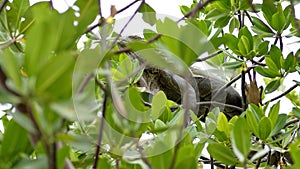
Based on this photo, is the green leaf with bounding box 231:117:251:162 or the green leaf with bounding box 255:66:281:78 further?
the green leaf with bounding box 255:66:281:78

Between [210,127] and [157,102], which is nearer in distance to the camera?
[157,102]

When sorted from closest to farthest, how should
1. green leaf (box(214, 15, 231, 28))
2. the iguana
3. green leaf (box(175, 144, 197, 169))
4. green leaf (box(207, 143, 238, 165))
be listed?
green leaf (box(175, 144, 197, 169)) → green leaf (box(207, 143, 238, 165)) → green leaf (box(214, 15, 231, 28)) → the iguana

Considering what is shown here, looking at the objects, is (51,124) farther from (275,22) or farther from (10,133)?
(275,22)

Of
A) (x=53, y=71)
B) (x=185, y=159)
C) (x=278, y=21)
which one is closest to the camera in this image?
(x=53, y=71)

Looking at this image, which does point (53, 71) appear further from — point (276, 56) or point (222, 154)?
point (276, 56)

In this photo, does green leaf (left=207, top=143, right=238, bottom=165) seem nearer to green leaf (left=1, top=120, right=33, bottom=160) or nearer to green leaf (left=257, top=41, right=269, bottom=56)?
green leaf (left=1, top=120, right=33, bottom=160)

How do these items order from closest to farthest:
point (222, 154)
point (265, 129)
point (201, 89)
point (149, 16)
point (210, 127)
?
point (222, 154)
point (149, 16)
point (265, 129)
point (210, 127)
point (201, 89)

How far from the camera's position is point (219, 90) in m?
1.39

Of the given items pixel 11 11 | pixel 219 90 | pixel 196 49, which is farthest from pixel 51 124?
pixel 219 90

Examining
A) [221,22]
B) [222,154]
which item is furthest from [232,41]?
[222,154]

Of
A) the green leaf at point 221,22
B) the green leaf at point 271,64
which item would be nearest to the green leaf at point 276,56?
the green leaf at point 271,64

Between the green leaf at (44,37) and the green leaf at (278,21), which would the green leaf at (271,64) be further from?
the green leaf at (44,37)

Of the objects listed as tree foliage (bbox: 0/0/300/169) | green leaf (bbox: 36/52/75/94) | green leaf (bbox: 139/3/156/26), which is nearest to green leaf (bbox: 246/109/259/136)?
tree foliage (bbox: 0/0/300/169)

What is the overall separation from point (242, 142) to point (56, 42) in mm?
192
